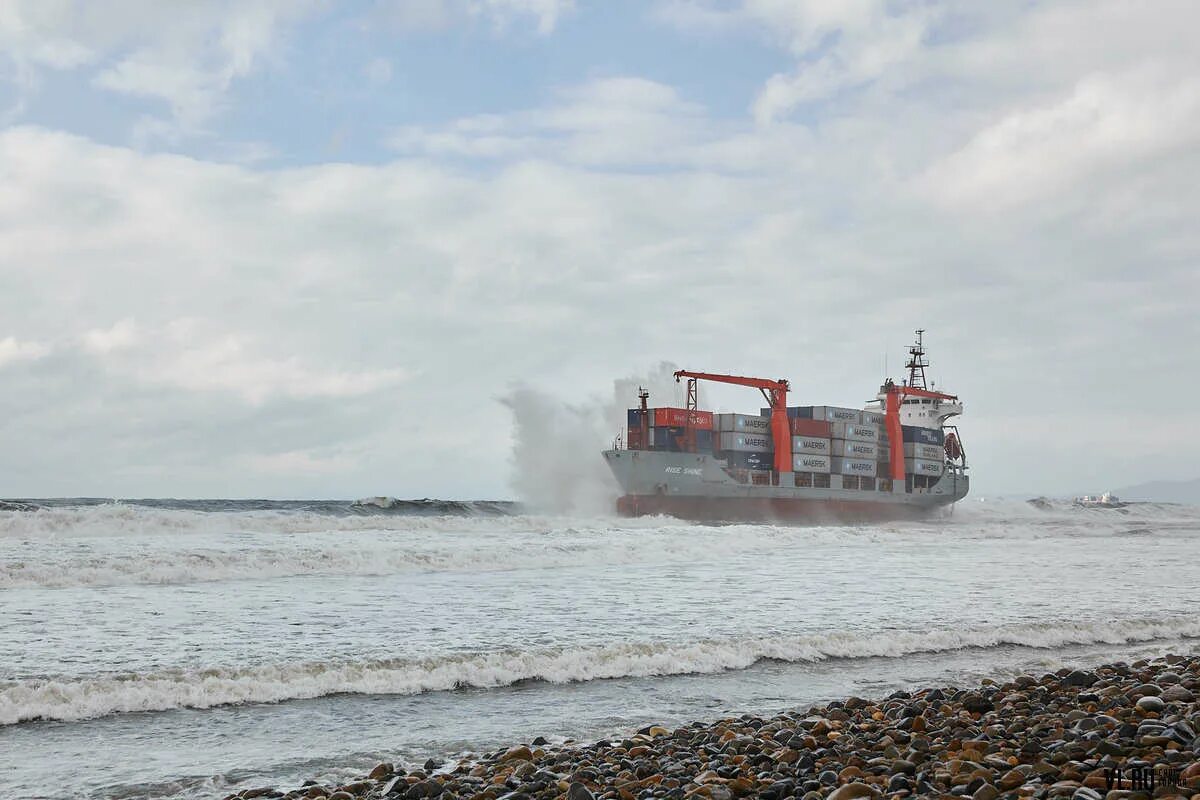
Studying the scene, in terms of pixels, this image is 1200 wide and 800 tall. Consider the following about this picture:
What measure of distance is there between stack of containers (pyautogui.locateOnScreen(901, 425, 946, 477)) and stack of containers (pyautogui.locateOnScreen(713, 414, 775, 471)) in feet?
41.8

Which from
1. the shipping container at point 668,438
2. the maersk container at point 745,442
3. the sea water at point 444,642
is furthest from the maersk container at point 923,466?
the sea water at point 444,642

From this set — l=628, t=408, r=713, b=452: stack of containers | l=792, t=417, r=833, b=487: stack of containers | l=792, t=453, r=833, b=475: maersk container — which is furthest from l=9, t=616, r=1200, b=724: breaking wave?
l=792, t=417, r=833, b=487: stack of containers

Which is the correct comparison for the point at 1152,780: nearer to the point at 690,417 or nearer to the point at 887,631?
the point at 887,631

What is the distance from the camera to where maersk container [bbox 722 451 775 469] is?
52.3 metres

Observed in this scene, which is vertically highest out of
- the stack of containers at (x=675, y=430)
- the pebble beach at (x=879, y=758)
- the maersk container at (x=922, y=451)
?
the stack of containers at (x=675, y=430)

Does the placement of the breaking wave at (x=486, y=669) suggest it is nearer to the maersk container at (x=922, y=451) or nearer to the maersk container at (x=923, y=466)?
the maersk container at (x=923, y=466)

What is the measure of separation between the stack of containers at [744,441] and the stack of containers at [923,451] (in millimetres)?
12738

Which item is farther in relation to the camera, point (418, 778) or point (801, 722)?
point (801, 722)

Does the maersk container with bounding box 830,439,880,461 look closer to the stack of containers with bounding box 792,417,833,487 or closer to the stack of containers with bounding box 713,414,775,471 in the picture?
the stack of containers with bounding box 792,417,833,487

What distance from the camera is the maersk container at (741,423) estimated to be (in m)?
53.0

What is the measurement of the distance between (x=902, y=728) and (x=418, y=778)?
11.7ft

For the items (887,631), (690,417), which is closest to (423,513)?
(690,417)

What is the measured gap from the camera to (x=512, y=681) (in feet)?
32.0

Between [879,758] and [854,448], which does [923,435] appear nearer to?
[854,448]
